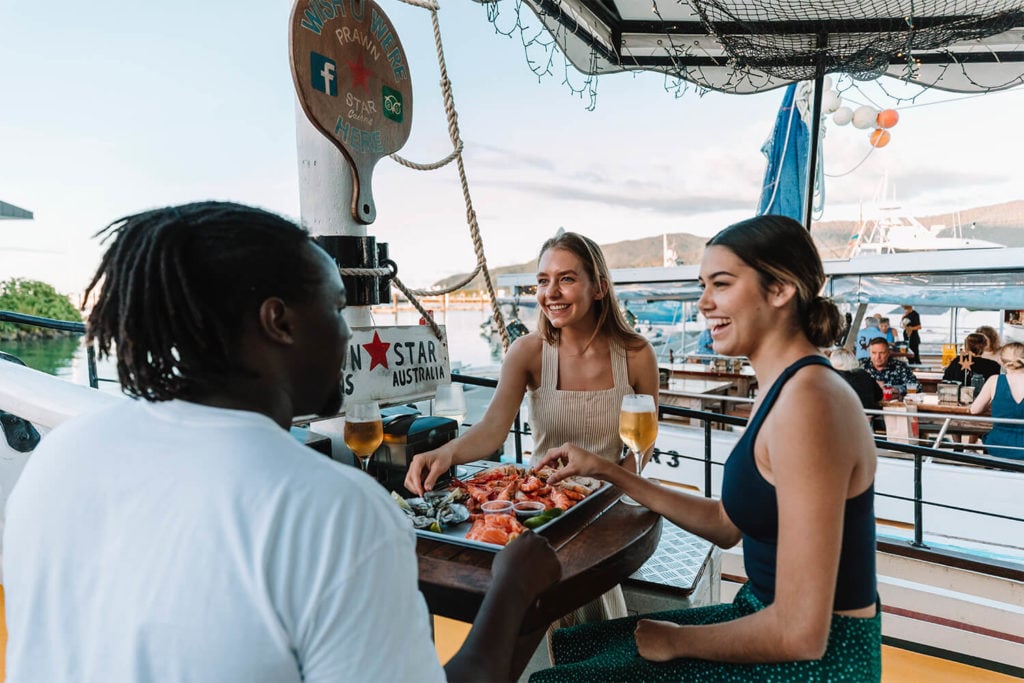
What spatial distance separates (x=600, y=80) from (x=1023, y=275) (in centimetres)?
494

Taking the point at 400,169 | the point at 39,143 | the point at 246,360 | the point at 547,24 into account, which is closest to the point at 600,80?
the point at 547,24

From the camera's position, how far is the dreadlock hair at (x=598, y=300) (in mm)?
2312

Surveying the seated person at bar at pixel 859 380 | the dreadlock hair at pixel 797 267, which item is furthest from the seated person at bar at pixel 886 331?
the dreadlock hair at pixel 797 267

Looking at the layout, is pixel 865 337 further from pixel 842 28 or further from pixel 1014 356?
pixel 842 28

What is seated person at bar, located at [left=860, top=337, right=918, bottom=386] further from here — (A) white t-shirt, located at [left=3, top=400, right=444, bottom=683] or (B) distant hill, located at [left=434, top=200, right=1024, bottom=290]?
(A) white t-shirt, located at [left=3, top=400, right=444, bottom=683]

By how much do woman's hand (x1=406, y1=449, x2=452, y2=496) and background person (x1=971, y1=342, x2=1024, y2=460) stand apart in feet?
16.1

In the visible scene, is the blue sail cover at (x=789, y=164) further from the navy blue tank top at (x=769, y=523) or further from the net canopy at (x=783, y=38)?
the navy blue tank top at (x=769, y=523)

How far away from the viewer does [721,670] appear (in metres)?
1.17

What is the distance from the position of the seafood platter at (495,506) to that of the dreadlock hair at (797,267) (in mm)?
624

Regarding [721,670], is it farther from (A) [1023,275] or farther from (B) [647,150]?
(B) [647,150]

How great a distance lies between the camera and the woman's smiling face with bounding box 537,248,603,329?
227cm

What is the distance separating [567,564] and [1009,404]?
17.5 ft

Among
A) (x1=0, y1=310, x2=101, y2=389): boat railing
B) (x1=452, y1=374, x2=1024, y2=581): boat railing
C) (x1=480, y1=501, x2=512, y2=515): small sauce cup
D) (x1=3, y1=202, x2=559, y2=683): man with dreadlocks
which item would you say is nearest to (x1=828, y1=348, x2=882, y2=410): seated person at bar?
(x1=452, y1=374, x2=1024, y2=581): boat railing

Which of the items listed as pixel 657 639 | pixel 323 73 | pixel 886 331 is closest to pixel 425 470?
pixel 657 639
